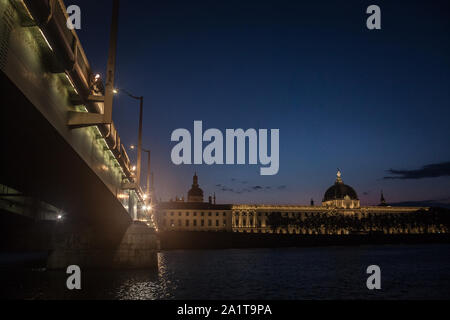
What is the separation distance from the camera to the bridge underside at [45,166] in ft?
37.8

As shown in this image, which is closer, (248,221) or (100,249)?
(100,249)

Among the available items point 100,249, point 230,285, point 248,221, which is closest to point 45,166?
point 230,285

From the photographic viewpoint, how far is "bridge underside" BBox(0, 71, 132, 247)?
11523mm

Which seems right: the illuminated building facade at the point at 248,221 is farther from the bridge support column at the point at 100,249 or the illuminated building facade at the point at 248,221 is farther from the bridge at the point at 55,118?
the bridge at the point at 55,118

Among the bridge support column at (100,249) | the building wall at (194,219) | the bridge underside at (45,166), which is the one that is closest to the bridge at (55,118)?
the bridge underside at (45,166)

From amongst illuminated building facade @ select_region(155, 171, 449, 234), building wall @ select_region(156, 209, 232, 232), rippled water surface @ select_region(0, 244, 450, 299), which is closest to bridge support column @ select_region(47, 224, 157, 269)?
rippled water surface @ select_region(0, 244, 450, 299)

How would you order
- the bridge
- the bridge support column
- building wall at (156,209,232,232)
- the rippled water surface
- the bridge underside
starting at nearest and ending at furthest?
the bridge → the bridge underside → the rippled water surface → the bridge support column → building wall at (156,209,232,232)

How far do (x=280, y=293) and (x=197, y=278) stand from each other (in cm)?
1023

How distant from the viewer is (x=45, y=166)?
18500 mm

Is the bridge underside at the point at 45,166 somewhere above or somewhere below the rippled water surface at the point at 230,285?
above

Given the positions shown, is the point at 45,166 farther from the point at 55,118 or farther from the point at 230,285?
the point at 230,285

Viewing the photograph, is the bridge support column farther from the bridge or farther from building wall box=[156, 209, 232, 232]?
building wall box=[156, 209, 232, 232]
